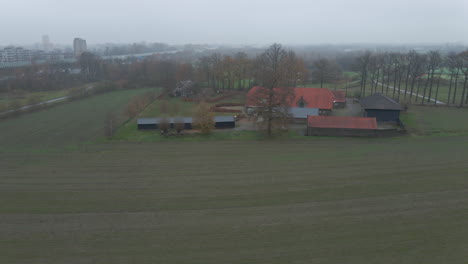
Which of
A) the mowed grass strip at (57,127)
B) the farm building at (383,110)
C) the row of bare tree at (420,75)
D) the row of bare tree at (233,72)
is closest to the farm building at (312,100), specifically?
the farm building at (383,110)

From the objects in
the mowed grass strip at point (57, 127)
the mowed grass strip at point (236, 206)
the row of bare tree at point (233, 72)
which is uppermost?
the row of bare tree at point (233, 72)

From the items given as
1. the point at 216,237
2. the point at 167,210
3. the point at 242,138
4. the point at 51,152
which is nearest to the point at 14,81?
the point at 51,152

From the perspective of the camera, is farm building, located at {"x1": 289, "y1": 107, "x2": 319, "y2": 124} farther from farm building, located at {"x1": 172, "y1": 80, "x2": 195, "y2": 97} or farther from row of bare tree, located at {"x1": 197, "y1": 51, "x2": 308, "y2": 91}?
farm building, located at {"x1": 172, "y1": 80, "x2": 195, "y2": 97}

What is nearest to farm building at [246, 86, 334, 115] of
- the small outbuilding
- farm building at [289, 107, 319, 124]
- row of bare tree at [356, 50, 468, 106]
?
farm building at [289, 107, 319, 124]

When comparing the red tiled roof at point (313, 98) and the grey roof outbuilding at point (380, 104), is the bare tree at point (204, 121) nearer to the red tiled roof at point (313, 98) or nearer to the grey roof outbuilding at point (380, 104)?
the red tiled roof at point (313, 98)

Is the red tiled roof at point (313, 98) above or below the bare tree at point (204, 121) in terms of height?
above

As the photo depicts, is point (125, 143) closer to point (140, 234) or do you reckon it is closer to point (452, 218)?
point (140, 234)
